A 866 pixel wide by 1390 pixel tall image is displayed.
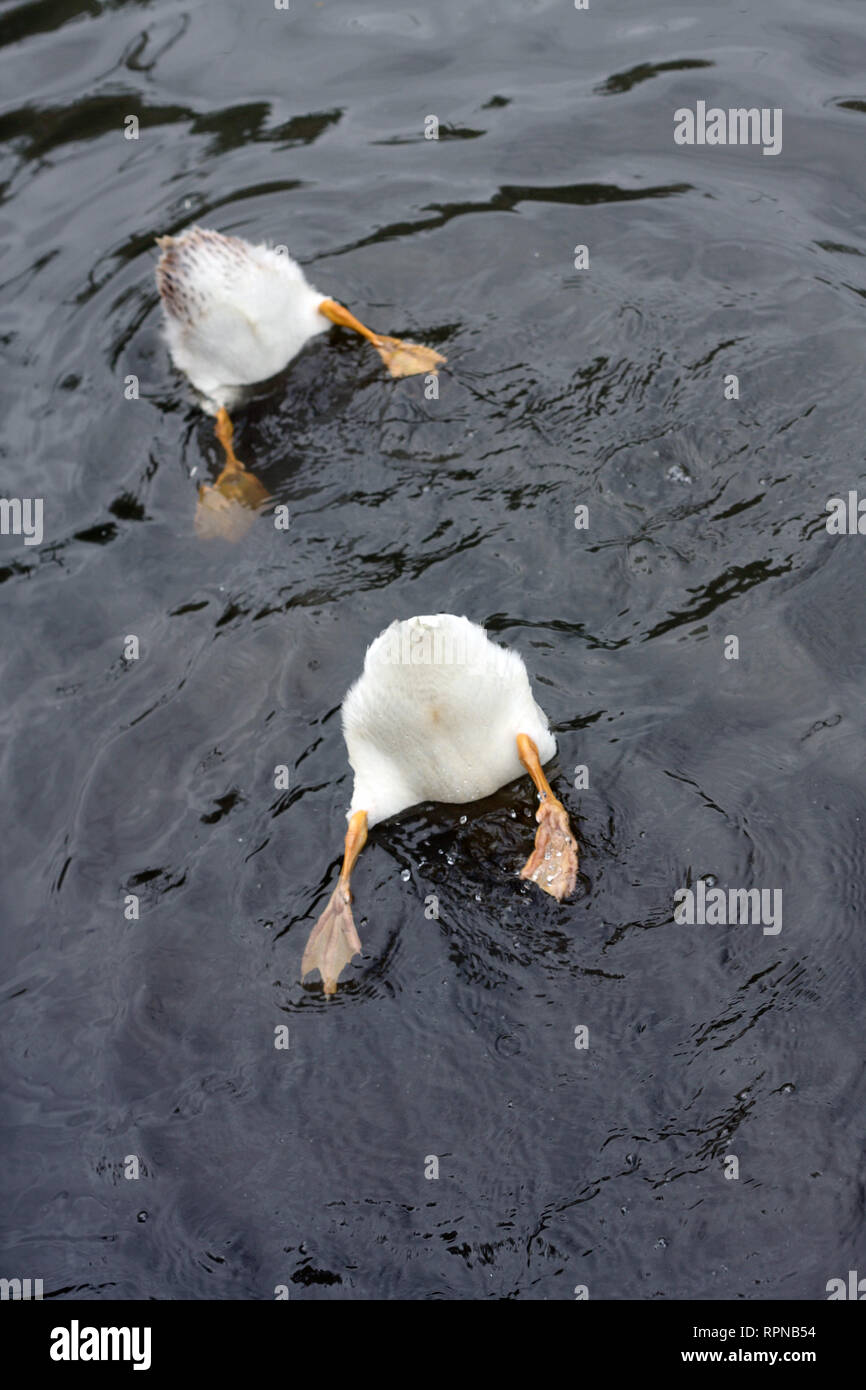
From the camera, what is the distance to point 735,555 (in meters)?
6.41

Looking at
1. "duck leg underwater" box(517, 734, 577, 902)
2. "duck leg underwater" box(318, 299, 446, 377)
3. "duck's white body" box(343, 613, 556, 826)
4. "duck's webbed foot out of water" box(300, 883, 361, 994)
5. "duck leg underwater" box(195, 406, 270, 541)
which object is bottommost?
"duck's webbed foot out of water" box(300, 883, 361, 994)

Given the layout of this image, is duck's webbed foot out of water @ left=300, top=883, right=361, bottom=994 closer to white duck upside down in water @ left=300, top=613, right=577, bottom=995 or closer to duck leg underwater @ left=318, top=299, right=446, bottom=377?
white duck upside down in water @ left=300, top=613, right=577, bottom=995

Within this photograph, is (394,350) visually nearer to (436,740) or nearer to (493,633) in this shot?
(493,633)

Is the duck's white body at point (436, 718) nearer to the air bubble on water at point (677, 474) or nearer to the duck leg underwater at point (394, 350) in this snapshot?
the air bubble on water at point (677, 474)

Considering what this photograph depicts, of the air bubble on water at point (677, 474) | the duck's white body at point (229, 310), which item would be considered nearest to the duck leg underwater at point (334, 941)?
the air bubble on water at point (677, 474)

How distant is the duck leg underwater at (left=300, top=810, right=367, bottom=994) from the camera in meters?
5.24

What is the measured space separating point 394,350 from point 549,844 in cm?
363

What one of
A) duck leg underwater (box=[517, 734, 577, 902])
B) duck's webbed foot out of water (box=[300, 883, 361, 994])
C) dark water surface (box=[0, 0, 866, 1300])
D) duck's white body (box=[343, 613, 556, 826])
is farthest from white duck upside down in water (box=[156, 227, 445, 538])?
duck's webbed foot out of water (box=[300, 883, 361, 994])

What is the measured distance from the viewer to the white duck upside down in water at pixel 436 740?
16.4ft

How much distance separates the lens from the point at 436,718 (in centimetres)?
516

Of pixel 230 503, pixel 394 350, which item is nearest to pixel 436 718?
pixel 230 503

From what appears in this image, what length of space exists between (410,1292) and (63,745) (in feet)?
10.4

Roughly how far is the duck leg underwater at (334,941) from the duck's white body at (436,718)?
0.41 m

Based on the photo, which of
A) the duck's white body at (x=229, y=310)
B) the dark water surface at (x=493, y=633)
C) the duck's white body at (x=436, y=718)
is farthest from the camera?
the duck's white body at (x=229, y=310)
